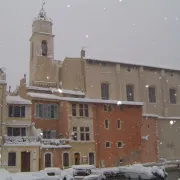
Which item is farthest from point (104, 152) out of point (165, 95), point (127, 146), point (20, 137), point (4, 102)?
point (165, 95)

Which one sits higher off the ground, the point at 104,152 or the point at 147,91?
the point at 147,91

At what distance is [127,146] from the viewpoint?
42688mm

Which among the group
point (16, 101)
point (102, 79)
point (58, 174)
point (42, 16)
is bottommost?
point (58, 174)

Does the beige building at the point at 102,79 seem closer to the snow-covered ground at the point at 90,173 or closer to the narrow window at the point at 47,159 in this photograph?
the narrow window at the point at 47,159

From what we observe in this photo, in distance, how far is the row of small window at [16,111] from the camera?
36.8 metres

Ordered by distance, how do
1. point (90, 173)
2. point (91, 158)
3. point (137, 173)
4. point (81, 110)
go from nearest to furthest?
point (90, 173) → point (137, 173) → point (91, 158) → point (81, 110)

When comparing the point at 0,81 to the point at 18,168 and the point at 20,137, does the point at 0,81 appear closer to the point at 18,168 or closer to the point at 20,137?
the point at 20,137

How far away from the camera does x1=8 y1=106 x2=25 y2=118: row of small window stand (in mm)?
36812

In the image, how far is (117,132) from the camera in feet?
139

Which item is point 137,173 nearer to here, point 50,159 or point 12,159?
point 50,159

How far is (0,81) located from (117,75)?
20.3m

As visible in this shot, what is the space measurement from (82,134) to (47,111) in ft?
16.0

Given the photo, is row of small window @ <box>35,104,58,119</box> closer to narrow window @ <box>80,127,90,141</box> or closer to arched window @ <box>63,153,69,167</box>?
narrow window @ <box>80,127,90,141</box>

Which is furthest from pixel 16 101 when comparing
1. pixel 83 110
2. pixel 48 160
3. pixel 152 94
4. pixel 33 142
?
pixel 152 94
